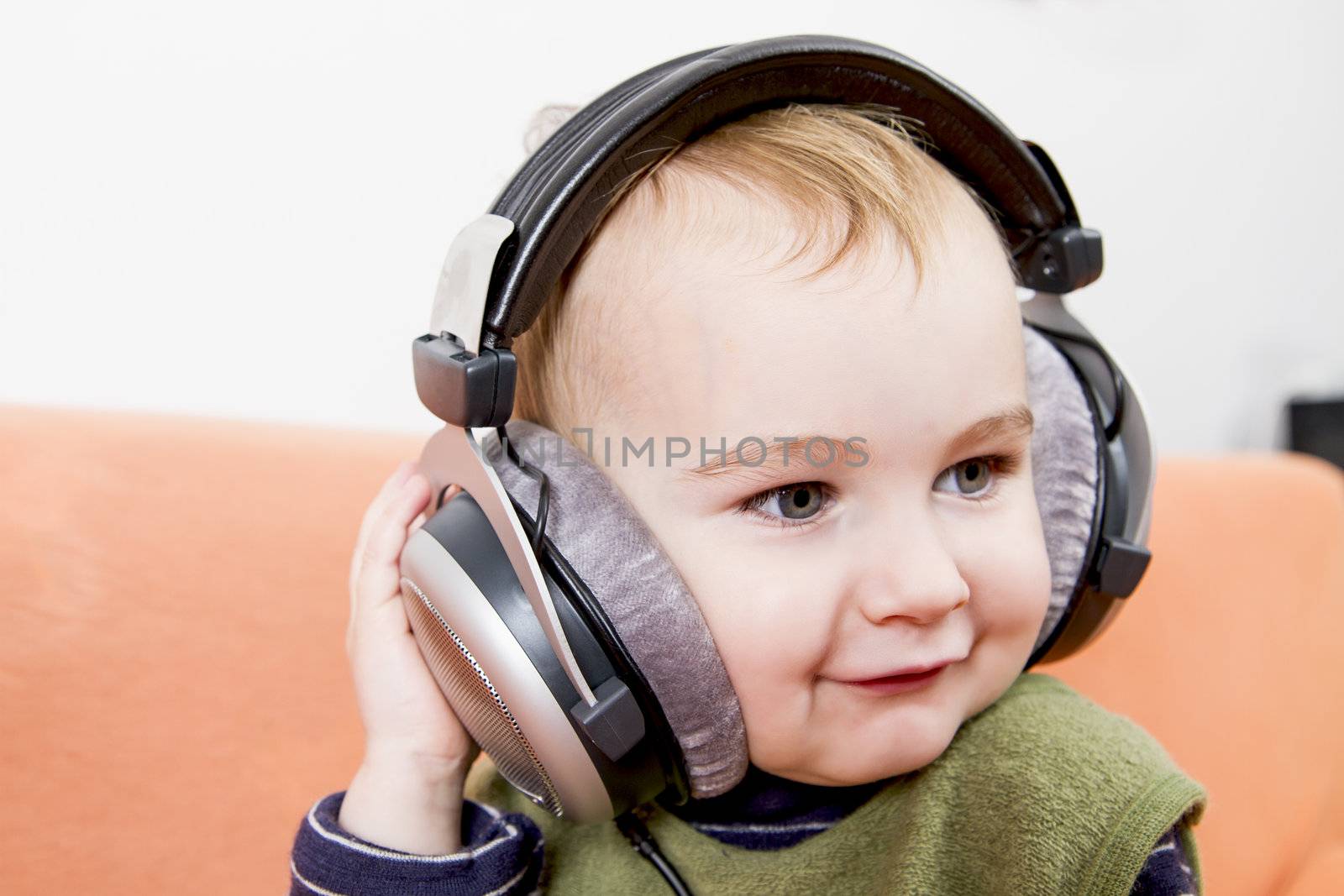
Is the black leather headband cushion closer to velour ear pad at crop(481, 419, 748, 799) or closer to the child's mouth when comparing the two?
velour ear pad at crop(481, 419, 748, 799)

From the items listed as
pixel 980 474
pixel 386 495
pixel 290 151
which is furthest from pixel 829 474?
pixel 290 151

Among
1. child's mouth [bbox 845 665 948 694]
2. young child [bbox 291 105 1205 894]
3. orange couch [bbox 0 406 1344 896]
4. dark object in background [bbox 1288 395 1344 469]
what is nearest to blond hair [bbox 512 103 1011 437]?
young child [bbox 291 105 1205 894]

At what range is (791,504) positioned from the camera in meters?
0.63

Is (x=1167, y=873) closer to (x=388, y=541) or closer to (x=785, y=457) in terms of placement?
(x=785, y=457)

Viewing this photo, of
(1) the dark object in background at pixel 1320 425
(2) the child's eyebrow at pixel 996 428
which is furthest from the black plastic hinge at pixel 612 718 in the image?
(1) the dark object in background at pixel 1320 425

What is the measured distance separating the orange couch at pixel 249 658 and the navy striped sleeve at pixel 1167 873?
0.49m

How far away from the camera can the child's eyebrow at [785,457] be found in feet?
1.97

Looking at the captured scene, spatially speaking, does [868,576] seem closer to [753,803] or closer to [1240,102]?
[753,803]

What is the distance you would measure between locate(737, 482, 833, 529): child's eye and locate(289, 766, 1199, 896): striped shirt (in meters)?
0.23

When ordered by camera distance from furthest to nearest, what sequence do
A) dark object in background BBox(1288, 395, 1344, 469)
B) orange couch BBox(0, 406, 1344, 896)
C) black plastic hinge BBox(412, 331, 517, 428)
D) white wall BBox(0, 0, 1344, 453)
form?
1. dark object in background BBox(1288, 395, 1344, 469)
2. white wall BBox(0, 0, 1344, 453)
3. orange couch BBox(0, 406, 1344, 896)
4. black plastic hinge BBox(412, 331, 517, 428)

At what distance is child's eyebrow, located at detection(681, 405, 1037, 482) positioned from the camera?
→ 0.60 meters

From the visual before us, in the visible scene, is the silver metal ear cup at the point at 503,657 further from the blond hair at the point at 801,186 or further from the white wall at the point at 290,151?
the white wall at the point at 290,151

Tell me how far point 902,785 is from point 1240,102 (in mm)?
1650

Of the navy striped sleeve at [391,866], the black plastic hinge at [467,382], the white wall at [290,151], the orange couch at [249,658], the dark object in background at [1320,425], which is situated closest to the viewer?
the black plastic hinge at [467,382]
